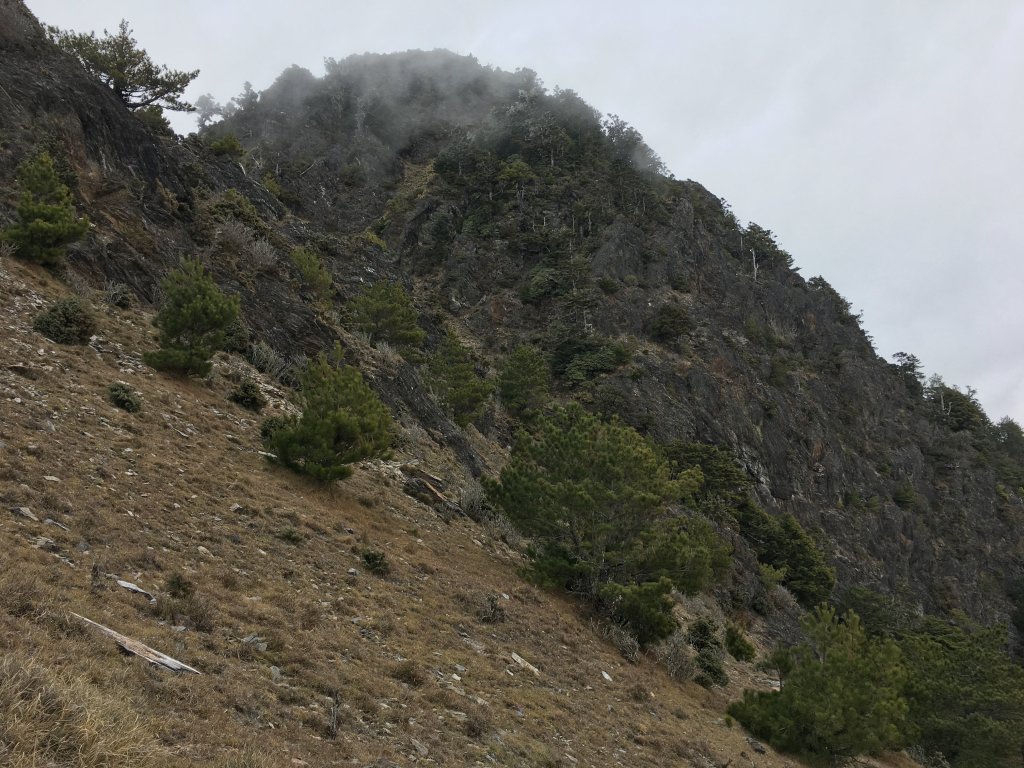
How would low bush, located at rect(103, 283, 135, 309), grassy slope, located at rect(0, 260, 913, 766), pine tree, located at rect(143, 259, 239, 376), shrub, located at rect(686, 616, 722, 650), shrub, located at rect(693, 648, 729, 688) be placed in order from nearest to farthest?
grassy slope, located at rect(0, 260, 913, 766) → pine tree, located at rect(143, 259, 239, 376) → shrub, located at rect(693, 648, 729, 688) → low bush, located at rect(103, 283, 135, 309) → shrub, located at rect(686, 616, 722, 650)

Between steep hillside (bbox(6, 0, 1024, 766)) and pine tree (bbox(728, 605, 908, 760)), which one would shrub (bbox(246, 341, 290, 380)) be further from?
pine tree (bbox(728, 605, 908, 760))

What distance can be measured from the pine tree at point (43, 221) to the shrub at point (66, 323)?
2.67 m

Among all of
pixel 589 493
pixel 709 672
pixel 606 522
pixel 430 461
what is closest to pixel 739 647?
pixel 709 672

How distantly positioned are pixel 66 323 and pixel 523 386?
30.6m

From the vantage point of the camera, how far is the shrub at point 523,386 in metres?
42.8

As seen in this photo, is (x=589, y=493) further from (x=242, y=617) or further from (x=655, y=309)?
(x=655, y=309)

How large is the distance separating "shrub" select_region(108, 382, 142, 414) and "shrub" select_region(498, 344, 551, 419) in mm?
30218

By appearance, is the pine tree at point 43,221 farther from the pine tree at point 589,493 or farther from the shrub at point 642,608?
the shrub at point 642,608

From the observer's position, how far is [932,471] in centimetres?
6531

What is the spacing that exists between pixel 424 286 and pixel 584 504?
47486mm

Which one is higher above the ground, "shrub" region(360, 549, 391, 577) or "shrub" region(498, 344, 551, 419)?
"shrub" region(498, 344, 551, 419)

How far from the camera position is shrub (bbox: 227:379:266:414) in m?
17.2

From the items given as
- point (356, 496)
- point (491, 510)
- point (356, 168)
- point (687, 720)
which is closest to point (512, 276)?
point (356, 168)

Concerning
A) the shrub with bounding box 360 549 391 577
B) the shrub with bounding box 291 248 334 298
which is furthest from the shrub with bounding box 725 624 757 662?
the shrub with bounding box 291 248 334 298
